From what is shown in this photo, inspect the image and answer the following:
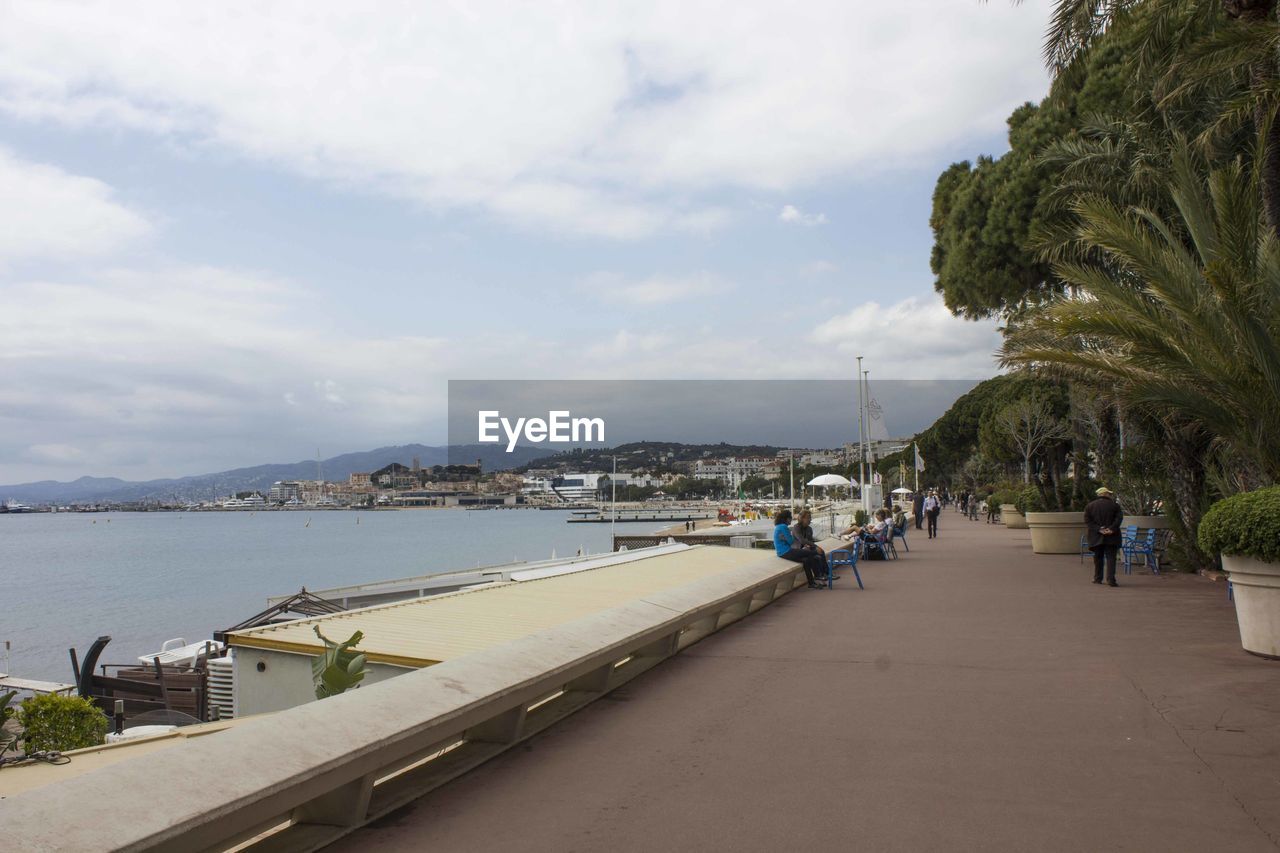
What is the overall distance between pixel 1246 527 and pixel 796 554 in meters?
7.84

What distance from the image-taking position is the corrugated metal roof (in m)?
8.08

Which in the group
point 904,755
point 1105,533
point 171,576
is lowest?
point 171,576

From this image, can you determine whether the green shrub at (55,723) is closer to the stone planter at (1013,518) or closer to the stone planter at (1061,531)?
the stone planter at (1061,531)

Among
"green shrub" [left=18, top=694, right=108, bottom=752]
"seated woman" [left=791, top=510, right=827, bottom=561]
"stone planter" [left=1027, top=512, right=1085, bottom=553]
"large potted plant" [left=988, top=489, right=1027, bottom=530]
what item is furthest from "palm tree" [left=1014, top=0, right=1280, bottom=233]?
"large potted plant" [left=988, top=489, right=1027, bottom=530]

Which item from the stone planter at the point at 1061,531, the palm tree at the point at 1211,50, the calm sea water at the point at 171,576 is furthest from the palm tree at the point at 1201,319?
the calm sea water at the point at 171,576

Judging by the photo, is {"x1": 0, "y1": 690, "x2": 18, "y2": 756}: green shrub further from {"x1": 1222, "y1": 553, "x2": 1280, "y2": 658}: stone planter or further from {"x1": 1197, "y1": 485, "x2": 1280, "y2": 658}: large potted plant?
{"x1": 1222, "y1": 553, "x2": 1280, "y2": 658}: stone planter

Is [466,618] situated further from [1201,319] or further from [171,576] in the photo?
[171,576]

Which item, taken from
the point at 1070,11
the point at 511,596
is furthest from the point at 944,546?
the point at 511,596

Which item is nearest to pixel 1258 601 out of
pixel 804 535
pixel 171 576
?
pixel 804 535

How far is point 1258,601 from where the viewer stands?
8.36 m

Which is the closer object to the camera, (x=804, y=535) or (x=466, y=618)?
(x=466, y=618)

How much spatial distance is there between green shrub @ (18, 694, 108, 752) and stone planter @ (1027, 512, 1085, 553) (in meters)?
19.6

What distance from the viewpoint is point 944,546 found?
2631 cm

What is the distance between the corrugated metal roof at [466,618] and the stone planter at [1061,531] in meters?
11.0
